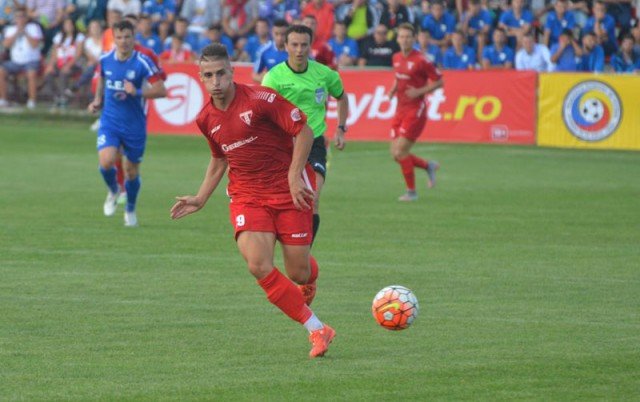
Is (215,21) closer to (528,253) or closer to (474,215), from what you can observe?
(474,215)

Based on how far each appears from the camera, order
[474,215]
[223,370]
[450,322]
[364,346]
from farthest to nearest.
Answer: [474,215], [450,322], [364,346], [223,370]

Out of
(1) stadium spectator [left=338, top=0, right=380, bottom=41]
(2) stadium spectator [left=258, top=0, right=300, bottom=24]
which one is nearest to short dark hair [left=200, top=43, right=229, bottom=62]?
(1) stadium spectator [left=338, top=0, right=380, bottom=41]

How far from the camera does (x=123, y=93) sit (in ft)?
53.1

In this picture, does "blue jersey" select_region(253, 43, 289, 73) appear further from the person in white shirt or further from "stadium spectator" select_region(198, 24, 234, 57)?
the person in white shirt

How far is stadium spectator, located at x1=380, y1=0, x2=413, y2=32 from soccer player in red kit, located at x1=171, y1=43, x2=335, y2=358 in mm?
20775

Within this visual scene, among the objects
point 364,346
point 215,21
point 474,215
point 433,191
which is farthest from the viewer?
point 215,21

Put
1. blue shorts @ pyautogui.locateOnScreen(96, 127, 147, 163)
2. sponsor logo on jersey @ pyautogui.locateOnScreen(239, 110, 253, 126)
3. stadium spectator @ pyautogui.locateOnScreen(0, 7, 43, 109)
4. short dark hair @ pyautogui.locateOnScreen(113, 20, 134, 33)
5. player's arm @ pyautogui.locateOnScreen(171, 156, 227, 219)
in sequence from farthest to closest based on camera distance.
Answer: stadium spectator @ pyautogui.locateOnScreen(0, 7, 43, 109) < blue shorts @ pyautogui.locateOnScreen(96, 127, 147, 163) < short dark hair @ pyautogui.locateOnScreen(113, 20, 134, 33) < player's arm @ pyautogui.locateOnScreen(171, 156, 227, 219) < sponsor logo on jersey @ pyautogui.locateOnScreen(239, 110, 253, 126)

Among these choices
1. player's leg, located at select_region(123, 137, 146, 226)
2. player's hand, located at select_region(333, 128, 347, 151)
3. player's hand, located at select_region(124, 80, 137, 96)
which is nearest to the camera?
player's hand, located at select_region(333, 128, 347, 151)

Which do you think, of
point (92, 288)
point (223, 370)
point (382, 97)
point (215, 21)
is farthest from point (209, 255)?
point (215, 21)

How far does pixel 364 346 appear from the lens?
910cm

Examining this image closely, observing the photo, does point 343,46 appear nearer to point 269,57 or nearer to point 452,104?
point 452,104

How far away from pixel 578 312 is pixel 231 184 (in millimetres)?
3051

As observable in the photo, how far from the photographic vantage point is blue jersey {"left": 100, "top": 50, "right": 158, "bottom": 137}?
16.1m

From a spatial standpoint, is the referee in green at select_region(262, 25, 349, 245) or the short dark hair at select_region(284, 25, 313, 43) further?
the referee in green at select_region(262, 25, 349, 245)
